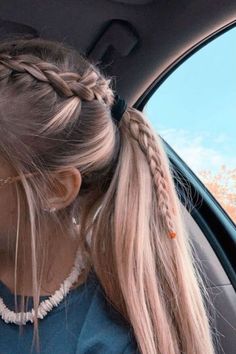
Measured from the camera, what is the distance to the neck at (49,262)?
3.61 feet

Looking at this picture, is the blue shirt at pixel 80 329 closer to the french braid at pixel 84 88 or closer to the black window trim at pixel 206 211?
the french braid at pixel 84 88

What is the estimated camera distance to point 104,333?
102cm

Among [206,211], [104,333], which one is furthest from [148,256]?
[206,211]

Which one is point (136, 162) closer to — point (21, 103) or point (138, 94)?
point (21, 103)

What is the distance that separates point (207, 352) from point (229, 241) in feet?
2.38

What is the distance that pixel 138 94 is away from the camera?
1804mm

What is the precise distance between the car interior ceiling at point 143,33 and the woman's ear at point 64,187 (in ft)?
2.03

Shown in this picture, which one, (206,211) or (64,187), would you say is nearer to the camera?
(64,187)

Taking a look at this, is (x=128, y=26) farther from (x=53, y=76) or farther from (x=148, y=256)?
(x=148, y=256)

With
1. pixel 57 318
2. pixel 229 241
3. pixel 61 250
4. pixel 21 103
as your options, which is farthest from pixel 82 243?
pixel 229 241

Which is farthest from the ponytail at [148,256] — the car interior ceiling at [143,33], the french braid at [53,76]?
the car interior ceiling at [143,33]

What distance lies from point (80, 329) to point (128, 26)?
89cm

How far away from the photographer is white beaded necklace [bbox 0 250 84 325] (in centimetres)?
108

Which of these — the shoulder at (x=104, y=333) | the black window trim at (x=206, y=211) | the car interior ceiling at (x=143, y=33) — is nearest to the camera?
the shoulder at (x=104, y=333)
